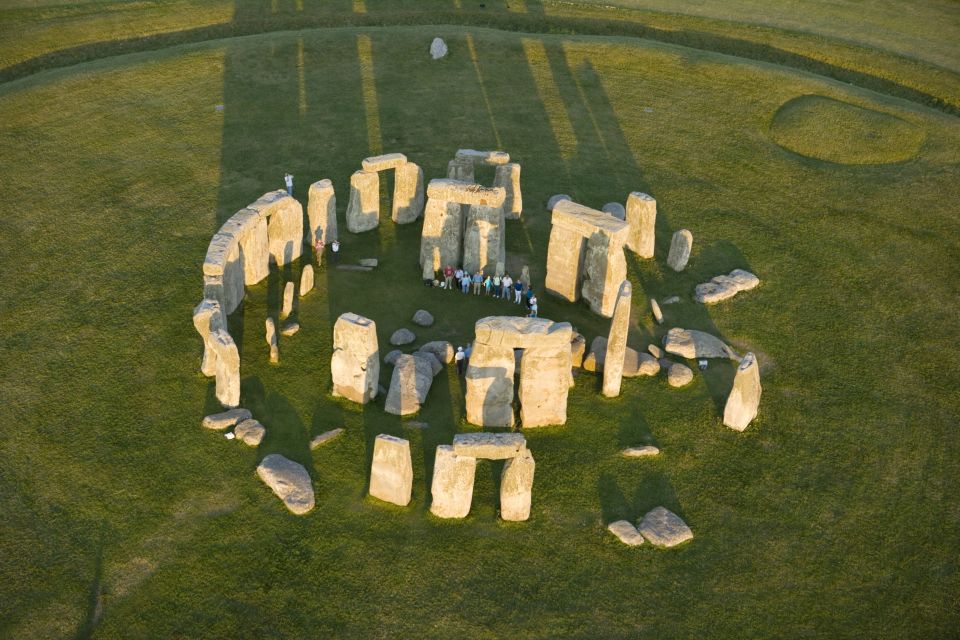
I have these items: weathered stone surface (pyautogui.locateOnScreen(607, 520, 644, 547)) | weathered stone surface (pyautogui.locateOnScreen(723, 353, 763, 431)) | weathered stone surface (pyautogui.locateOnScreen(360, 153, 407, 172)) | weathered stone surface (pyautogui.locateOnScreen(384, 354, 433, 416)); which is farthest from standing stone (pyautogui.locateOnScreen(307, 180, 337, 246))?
weathered stone surface (pyautogui.locateOnScreen(607, 520, 644, 547))

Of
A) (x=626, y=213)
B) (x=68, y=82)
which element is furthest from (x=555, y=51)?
(x=68, y=82)

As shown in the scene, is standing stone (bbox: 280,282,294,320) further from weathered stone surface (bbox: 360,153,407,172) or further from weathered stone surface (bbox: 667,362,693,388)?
weathered stone surface (bbox: 667,362,693,388)

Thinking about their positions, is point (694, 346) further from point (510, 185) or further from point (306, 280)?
point (306, 280)

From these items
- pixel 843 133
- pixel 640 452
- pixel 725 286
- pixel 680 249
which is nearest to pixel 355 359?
pixel 640 452

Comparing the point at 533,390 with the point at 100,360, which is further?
the point at 100,360

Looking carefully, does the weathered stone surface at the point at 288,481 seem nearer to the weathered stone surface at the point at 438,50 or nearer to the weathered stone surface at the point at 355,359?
the weathered stone surface at the point at 355,359

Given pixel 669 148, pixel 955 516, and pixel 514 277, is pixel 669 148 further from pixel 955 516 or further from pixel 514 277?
pixel 955 516

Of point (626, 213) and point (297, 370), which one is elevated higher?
point (626, 213)
